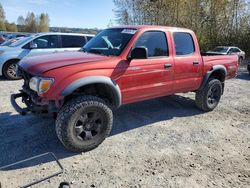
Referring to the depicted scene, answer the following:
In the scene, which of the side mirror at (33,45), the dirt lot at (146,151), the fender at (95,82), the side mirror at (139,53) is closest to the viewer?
the dirt lot at (146,151)

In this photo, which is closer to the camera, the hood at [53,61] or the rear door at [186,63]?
the hood at [53,61]

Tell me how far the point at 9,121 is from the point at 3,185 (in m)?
2.13

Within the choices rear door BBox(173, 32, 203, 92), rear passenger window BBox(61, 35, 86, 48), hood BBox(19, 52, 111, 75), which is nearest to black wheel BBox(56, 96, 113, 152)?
hood BBox(19, 52, 111, 75)

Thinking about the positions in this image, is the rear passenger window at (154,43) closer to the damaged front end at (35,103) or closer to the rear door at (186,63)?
the rear door at (186,63)

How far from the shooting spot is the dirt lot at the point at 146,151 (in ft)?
10.9

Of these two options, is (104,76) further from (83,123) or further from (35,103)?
(35,103)

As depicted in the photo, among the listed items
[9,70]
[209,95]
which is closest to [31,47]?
[9,70]

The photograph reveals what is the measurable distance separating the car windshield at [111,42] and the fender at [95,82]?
574mm

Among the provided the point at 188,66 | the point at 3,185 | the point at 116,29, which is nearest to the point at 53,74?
the point at 3,185

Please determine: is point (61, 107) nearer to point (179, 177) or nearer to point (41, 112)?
point (41, 112)

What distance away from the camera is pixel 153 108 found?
619 cm

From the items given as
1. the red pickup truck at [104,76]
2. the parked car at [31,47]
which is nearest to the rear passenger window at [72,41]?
the parked car at [31,47]

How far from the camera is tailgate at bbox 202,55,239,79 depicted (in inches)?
228

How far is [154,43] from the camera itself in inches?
189
